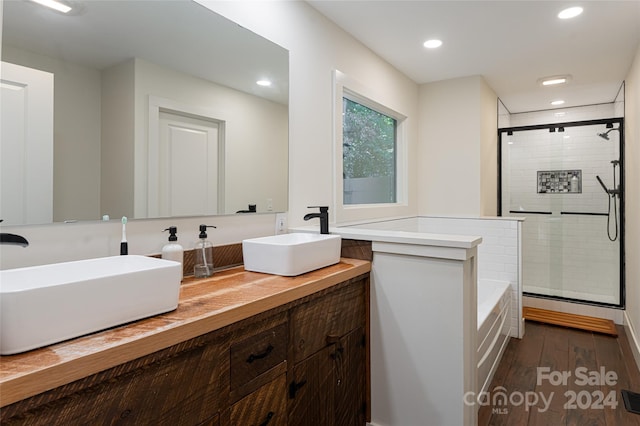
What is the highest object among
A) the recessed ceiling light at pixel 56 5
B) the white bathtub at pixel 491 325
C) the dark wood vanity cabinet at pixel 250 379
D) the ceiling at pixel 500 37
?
the ceiling at pixel 500 37

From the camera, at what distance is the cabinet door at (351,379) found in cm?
162

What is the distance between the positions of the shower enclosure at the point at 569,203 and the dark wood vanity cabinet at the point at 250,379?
130 inches

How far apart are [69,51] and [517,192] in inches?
178

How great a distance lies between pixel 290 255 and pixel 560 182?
4008 mm

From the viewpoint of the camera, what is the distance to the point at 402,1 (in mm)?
2281

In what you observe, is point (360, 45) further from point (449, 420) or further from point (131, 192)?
point (449, 420)

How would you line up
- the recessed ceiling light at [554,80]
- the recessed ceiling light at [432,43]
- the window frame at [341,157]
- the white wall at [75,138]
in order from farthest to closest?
1. the recessed ceiling light at [554,80]
2. the recessed ceiling light at [432,43]
3. the window frame at [341,157]
4. the white wall at [75,138]

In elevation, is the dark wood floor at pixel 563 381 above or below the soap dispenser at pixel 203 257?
below

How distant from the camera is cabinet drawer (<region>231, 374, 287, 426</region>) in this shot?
113 cm

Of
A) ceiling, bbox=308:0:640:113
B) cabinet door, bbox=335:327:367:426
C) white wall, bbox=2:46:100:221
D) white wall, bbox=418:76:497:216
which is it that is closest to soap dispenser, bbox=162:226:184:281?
white wall, bbox=2:46:100:221

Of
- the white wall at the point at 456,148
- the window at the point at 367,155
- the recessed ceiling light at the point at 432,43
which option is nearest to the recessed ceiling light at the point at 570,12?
the recessed ceiling light at the point at 432,43

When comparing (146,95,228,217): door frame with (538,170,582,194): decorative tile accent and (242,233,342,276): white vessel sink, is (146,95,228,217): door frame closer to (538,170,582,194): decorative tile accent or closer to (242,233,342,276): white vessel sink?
(242,233,342,276): white vessel sink

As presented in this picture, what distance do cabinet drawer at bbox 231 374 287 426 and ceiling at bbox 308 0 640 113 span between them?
7.18 feet

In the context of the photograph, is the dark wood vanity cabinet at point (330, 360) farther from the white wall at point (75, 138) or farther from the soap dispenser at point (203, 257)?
the white wall at point (75, 138)
